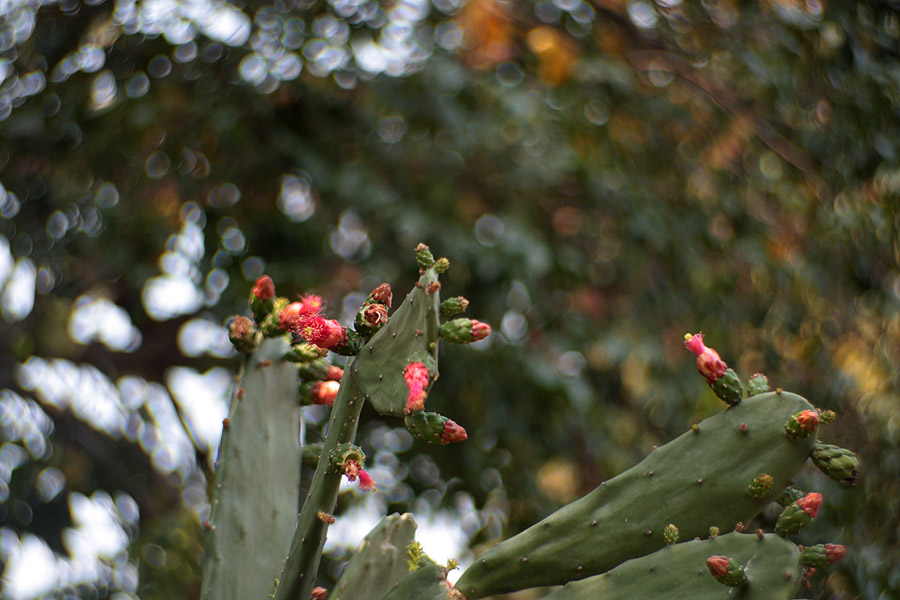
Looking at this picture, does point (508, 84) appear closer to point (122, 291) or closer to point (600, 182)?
point (600, 182)

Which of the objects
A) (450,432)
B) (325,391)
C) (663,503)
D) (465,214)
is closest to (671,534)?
(663,503)

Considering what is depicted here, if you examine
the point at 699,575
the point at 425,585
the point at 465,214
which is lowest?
the point at 465,214

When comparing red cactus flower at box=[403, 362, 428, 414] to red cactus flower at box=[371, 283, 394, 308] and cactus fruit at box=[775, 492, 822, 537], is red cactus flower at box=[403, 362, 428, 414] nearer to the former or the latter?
red cactus flower at box=[371, 283, 394, 308]

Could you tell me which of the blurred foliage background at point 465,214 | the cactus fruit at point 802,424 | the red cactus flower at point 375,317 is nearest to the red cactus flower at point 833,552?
the cactus fruit at point 802,424

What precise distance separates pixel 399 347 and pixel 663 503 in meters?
0.39

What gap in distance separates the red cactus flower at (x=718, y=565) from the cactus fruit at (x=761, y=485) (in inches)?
5.2

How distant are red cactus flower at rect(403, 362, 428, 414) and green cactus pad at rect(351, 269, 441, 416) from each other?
0.02 metres

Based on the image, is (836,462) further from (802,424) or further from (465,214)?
(465,214)

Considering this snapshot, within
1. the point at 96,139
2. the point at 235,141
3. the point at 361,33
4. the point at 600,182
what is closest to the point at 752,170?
the point at 600,182

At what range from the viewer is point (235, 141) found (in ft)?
10.4

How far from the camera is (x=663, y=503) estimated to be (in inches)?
43.8

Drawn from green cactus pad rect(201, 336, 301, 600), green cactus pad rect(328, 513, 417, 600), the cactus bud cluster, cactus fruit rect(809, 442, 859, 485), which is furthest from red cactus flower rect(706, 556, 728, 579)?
green cactus pad rect(201, 336, 301, 600)

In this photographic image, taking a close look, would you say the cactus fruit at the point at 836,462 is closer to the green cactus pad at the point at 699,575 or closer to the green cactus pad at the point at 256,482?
the green cactus pad at the point at 699,575

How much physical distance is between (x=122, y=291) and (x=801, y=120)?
8.79 feet
